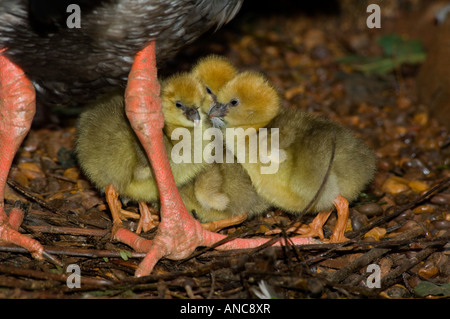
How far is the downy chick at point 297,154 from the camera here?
10.1 ft

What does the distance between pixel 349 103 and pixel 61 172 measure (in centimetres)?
224

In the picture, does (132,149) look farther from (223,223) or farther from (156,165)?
(223,223)

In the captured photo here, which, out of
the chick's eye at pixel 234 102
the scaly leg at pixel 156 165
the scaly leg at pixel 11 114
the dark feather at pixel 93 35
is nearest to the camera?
the dark feather at pixel 93 35

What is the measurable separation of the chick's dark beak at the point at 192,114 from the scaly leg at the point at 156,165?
7.7 inches

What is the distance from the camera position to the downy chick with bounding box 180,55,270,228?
3.28 metres

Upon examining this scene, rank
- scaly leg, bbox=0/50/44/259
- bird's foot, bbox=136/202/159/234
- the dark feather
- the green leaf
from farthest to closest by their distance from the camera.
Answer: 1. bird's foot, bbox=136/202/159/234
2. scaly leg, bbox=0/50/44/259
3. the green leaf
4. the dark feather

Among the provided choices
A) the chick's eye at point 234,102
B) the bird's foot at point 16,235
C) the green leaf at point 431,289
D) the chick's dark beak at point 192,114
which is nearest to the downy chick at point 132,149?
the chick's dark beak at point 192,114

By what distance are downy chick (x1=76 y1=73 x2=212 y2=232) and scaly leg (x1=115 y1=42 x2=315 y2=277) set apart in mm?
176

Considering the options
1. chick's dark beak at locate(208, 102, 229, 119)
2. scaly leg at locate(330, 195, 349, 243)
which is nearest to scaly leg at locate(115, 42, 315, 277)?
chick's dark beak at locate(208, 102, 229, 119)

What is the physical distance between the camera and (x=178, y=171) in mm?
3252

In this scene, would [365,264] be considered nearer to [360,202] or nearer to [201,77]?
[360,202]

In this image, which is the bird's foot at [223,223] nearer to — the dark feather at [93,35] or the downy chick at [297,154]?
the downy chick at [297,154]

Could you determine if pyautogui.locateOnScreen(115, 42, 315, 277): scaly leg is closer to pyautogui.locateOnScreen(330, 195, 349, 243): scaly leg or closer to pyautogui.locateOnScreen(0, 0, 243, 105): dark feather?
pyautogui.locateOnScreen(0, 0, 243, 105): dark feather

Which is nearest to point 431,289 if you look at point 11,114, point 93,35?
point 93,35
